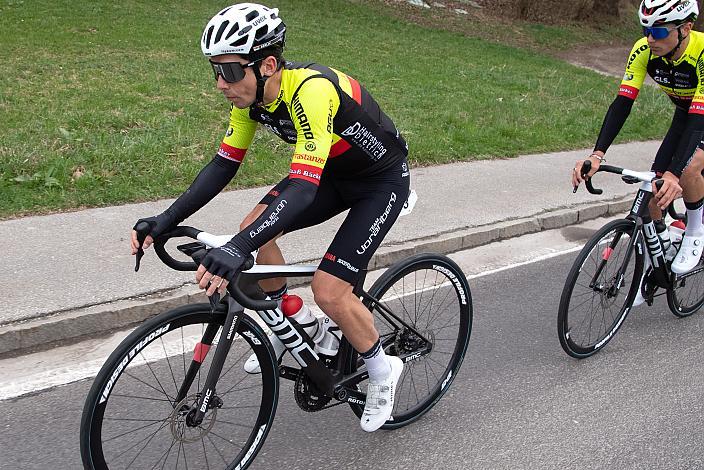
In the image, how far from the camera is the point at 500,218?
7.70 m

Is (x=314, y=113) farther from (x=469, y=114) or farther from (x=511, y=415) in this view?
(x=469, y=114)

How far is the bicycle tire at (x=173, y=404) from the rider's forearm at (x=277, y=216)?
0.36m

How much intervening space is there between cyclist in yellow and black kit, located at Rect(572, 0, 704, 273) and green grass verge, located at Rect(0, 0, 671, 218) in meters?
4.19

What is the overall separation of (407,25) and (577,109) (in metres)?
9.59

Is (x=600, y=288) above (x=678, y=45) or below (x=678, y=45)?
below

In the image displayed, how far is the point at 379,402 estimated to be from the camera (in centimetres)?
381

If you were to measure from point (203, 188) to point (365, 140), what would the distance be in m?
0.78

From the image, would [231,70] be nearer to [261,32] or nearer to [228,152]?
[261,32]

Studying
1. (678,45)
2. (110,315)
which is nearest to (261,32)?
(110,315)

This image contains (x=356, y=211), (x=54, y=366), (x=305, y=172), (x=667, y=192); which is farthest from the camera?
(x=54, y=366)

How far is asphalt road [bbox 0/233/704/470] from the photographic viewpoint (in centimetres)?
382

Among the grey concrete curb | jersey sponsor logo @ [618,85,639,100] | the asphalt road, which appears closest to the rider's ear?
the asphalt road

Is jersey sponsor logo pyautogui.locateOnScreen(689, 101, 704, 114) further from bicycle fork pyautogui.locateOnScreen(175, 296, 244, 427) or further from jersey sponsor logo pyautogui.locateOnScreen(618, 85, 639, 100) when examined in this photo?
bicycle fork pyautogui.locateOnScreen(175, 296, 244, 427)

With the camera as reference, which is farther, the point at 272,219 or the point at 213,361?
the point at 213,361
